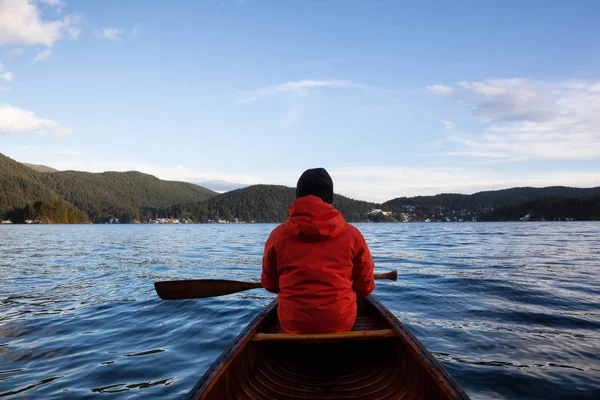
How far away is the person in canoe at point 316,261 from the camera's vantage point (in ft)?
11.4

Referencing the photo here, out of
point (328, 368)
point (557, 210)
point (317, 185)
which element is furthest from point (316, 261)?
point (557, 210)

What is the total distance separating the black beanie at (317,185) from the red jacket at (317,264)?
0.58 ft

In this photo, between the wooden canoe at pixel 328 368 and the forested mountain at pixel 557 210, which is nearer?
the wooden canoe at pixel 328 368

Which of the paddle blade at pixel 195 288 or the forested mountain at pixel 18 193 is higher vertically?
the forested mountain at pixel 18 193

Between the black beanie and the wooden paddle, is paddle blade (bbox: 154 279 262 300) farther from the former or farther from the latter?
the black beanie

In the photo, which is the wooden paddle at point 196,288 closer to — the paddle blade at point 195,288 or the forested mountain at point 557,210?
the paddle blade at point 195,288

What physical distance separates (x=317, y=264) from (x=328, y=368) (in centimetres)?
203

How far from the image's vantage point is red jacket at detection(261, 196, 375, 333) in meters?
3.47

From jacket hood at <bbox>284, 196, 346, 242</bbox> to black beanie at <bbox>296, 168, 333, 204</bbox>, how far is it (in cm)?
22

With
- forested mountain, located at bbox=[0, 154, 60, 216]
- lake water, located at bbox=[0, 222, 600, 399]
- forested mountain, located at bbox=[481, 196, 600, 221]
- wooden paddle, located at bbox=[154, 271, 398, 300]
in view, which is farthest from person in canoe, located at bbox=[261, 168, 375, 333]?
forested mountain, located at bbox=[0, 154, 60, 216]

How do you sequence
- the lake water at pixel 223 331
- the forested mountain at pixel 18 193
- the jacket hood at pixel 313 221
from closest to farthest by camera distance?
the jacket hood at pixel 313 221
the lake water at pixel 223 331
the forested mountain at pixel 18 193

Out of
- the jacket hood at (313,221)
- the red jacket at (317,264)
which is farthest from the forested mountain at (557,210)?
the jacket hood at (313,221)

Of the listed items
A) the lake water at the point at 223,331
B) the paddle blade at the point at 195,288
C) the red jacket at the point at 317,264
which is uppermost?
the red jacket at the point at 317,264

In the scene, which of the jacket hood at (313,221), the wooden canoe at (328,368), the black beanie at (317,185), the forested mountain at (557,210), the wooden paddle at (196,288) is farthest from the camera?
the forested mountain at (557,210)
